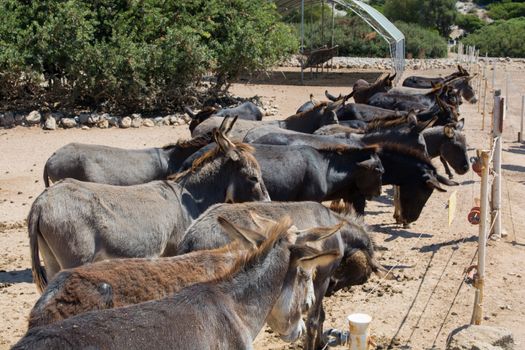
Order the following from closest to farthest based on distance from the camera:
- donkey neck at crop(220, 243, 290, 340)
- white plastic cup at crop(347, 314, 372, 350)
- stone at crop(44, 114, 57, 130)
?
donkey neck at crop(220, 243, 290, 340) < white plastic cup at crop(347, 314, 372, 350) < stone at crop(44, 114, 57, 130)

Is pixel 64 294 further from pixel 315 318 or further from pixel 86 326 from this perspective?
pixel 315 318

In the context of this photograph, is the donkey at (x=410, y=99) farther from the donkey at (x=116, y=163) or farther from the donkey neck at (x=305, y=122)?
the donkey at (x=116, y=163)

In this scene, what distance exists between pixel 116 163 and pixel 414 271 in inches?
156

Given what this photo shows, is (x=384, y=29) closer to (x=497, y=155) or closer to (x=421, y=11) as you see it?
(x=497, y=155)

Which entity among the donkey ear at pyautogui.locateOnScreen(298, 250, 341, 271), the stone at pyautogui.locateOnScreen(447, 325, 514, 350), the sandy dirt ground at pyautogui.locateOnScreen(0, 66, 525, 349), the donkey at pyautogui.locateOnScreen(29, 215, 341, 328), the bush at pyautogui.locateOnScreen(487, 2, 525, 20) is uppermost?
the bush at pyautogui.locateOnScreen(487, 2, 525, 20)

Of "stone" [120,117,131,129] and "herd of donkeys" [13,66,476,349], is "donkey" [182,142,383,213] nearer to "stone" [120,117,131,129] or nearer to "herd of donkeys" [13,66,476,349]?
"herd of donkeys" [13,66,476,349]

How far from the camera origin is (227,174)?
7.45 metres

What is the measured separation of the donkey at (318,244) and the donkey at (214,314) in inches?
28.9

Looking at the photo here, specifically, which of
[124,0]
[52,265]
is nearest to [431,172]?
[52,265]

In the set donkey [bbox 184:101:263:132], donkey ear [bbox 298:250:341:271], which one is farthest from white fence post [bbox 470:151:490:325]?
donkey [bbox 184:101:263:132]

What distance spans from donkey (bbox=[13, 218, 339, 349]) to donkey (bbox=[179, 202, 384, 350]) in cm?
74

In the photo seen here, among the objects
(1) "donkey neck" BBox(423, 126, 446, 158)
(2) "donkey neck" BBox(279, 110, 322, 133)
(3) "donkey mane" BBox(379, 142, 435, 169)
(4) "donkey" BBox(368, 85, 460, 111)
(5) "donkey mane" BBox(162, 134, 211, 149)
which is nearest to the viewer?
(5) "donkey mane" BBox(162, 134, 211, 149)

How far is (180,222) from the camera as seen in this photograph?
6707mm

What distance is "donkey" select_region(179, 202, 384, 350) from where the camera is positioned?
5.83 meters
